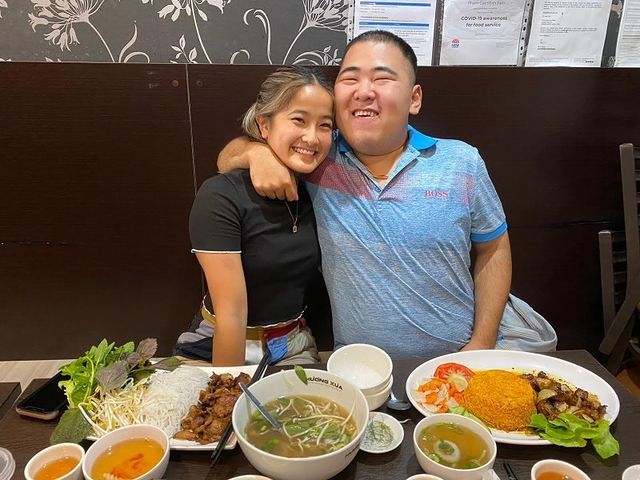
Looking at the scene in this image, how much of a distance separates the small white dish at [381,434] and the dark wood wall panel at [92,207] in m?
1.69

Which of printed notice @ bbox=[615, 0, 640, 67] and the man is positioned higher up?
printed notice @ bbox=[615, 0, 640, 67]

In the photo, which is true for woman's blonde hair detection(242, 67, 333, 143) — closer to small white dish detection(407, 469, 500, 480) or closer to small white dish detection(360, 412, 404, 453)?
small white dish detection(360, 412, 404, 453)

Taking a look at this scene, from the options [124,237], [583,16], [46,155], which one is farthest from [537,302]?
[46,155]

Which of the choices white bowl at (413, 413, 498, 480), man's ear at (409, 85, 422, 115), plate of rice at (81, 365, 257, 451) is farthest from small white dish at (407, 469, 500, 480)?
man's ear at (409, 85, 422, 115)

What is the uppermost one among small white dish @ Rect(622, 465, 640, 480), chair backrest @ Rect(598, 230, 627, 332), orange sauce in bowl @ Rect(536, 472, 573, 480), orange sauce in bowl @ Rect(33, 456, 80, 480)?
Result: small white dish @ Rect(622, 465, 640, 480)

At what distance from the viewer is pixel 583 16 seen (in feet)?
A: 7.89

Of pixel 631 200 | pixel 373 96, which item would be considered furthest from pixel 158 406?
pixel 631 200

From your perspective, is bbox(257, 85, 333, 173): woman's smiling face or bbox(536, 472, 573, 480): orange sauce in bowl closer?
bbox(536, 472, 573, 480): orange sauce in bowl

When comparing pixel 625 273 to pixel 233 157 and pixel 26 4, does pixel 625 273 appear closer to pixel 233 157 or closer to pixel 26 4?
pixel 233 157

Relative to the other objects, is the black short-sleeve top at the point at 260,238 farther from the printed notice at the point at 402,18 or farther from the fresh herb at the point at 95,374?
the printed notice at the point at 402,18

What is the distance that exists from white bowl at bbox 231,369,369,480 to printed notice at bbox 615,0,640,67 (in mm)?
2490

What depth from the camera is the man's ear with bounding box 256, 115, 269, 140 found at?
1.78 meters

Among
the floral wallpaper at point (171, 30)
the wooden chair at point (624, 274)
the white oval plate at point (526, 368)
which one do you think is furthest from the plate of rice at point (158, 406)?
the wooden chair at point (624, 274)

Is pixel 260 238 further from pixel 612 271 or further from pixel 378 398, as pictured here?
Result: pixel 612 271
